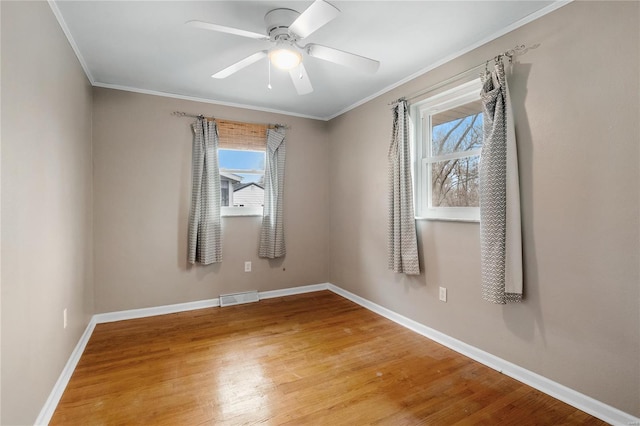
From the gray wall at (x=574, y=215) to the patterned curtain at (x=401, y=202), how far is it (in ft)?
1.31

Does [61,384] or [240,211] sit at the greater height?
[240,211]

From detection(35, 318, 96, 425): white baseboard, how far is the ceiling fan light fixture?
244 cm

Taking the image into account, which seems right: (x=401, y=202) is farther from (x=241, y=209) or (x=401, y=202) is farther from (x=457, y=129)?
(x=241, y=209)

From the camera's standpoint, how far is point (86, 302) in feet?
8.93

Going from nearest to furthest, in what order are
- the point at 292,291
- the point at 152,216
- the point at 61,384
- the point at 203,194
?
the point at 61,384 → the point at 152,216 → the point at 203,194 → the point at 292,291

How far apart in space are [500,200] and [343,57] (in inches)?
56.1

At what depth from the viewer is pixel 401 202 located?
2836 millimetres

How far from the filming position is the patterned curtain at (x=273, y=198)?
12.5 feet

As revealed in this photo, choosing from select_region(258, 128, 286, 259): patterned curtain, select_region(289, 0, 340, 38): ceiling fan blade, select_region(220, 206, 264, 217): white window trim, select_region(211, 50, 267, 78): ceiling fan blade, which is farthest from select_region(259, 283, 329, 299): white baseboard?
select_region(289, 0, 340, 38): ceiling fan blade

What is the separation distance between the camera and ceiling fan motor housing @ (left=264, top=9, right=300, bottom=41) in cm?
187

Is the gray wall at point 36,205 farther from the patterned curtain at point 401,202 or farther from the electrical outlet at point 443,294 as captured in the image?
the electrical outlet at point 443,294

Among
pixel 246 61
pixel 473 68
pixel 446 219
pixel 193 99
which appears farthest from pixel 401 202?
pixel 193 99

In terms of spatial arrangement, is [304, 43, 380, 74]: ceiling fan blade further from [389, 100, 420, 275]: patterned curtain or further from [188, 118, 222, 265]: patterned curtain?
[188, 118, 222, 265]: patterned curtain

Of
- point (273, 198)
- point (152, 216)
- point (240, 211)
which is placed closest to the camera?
point (152, 216)
